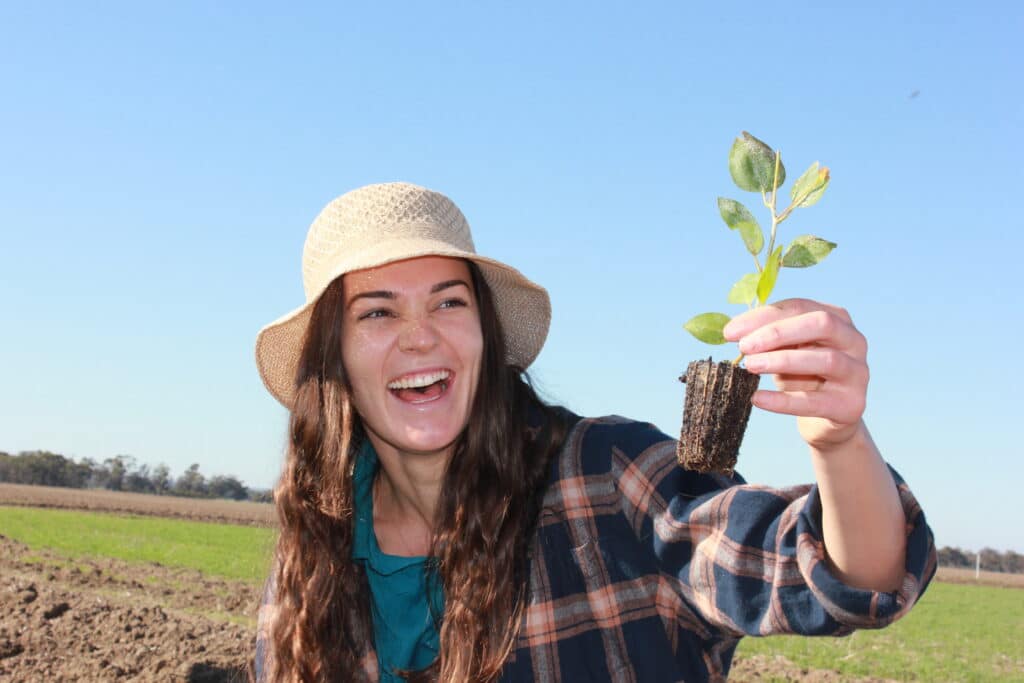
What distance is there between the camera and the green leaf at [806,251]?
1.85 m

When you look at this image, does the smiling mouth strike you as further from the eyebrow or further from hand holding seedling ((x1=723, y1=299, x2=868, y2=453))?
hand holding seedling ((x1=723, y1=299, x2=868, y2=453))

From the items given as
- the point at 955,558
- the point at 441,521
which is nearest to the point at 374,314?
the point at 441,521

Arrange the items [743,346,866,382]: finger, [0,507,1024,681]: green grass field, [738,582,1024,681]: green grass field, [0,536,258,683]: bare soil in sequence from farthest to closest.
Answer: [0,507,1024,681]: green grass field → [738,582,1024,681]: green grass field → [0,536,258,683]: bare soil → [743,346,866,382]: finger

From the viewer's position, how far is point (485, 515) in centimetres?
261

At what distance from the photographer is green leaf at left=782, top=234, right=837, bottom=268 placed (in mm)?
1851

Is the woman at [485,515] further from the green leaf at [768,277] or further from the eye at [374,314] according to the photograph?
the green leaf at [768,277]

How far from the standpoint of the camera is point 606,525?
2.37 m

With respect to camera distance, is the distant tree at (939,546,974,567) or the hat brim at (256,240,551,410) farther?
the distant tree at (939,546,974,567)

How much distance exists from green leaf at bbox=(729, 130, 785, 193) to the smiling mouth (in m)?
0.99

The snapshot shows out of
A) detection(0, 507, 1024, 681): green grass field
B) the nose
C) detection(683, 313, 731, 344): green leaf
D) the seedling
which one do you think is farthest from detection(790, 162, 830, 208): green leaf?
detection(0, 507, 1024, 681): green grass field

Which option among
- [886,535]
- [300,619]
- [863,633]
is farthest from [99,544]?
[886,535]

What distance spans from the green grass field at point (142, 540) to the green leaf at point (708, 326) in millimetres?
14646

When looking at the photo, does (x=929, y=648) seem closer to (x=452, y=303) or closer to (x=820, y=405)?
(x=452, y=303)

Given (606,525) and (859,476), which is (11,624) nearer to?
(606,525)
